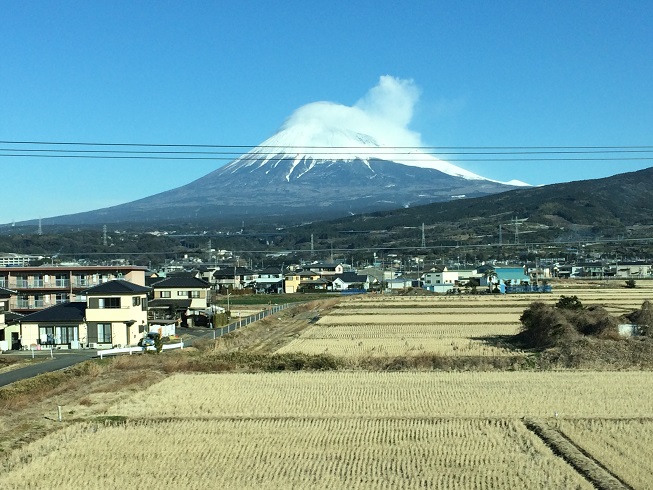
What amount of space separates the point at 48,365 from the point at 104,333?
4.29 metres

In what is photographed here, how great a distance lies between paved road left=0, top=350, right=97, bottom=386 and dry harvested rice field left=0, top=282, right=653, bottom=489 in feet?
8.97

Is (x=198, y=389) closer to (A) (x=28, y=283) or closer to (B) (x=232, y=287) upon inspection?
(A) (x=28, y=283)

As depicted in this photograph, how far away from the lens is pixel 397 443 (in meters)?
9.66

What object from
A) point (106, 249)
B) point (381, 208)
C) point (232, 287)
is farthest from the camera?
point (381, 208)

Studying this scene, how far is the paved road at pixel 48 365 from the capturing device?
50.3 ft

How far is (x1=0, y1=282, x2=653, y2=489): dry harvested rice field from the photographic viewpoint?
27.0 ft

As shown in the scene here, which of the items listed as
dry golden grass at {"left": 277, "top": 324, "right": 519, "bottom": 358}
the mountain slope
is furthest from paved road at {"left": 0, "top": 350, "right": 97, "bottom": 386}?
the mountain slope

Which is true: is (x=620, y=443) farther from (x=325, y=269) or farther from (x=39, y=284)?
(x=325, y=269)

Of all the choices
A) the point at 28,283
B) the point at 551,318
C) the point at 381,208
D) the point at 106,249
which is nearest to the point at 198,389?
the point at 551,318

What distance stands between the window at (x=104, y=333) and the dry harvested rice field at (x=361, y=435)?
6.20 metres

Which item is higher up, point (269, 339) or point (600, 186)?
point (600, 186)

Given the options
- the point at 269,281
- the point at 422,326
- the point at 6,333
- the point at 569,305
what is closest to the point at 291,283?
the point at 269,281

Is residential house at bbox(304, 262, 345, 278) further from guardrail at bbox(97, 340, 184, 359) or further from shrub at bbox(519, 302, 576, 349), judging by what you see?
guardrail at bbox(97, 340, 184, 359)

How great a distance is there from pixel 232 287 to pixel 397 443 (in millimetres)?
44838
